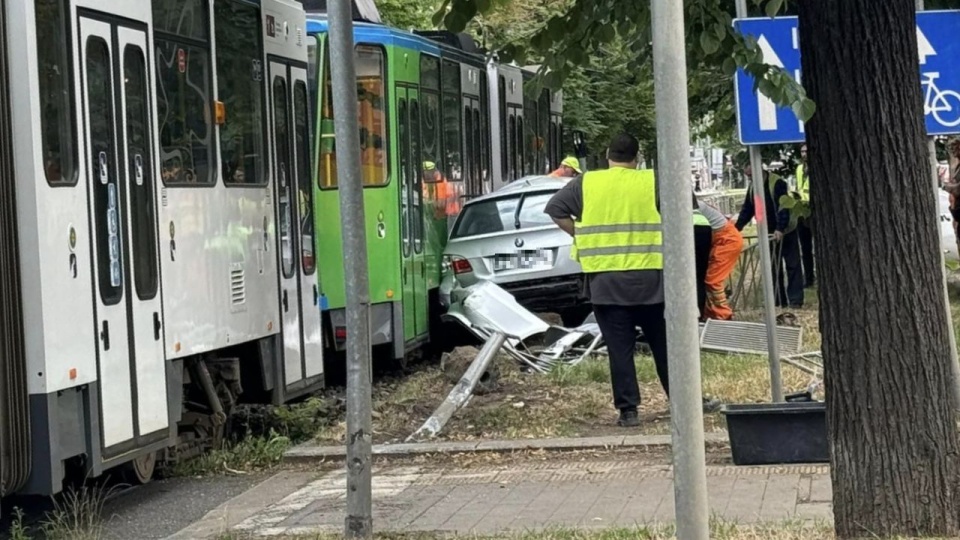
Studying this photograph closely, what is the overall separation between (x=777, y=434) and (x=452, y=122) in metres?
9.55

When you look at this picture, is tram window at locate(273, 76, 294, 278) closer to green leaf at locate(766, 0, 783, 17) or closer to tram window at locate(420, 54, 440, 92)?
tram window at locate(420, 54, 440, 92)

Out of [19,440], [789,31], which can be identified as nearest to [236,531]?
[19,440]

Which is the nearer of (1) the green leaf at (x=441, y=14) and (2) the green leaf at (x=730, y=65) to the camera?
(2) the green leaf at (x=730, y=65)

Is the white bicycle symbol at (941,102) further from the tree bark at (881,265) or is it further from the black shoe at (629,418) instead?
the tree bark at (881,265)

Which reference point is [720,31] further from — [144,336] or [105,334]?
[144,336]

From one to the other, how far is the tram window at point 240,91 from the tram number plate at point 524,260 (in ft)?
18.1

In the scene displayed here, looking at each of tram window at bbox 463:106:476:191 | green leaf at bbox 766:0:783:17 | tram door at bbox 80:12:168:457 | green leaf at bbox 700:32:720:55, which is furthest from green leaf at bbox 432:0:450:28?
tram window at bbox 463:106:476:191

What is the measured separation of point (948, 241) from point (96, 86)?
1971cm

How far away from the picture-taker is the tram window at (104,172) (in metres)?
8.13

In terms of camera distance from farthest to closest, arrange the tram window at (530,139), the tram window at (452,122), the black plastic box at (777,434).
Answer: the tram window at (530,139) → the tram window at (452,122) → the black plastic box at (777,434)

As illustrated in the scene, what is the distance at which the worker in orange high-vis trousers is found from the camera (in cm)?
1497

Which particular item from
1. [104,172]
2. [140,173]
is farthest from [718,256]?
[104,172]

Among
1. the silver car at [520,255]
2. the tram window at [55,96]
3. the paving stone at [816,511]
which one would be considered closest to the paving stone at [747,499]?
the paving stone at [816,511]

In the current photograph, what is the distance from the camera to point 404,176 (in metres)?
15.0
